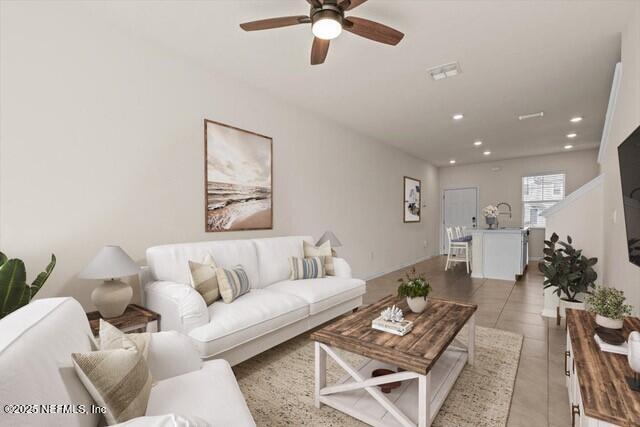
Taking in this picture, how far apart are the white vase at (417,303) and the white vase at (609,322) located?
937mm

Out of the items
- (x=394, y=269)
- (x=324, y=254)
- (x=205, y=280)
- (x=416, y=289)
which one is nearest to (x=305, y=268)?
(x=324, y=254)

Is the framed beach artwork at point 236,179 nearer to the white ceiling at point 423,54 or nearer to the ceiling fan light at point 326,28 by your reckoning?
the white ceiling at point 423,54

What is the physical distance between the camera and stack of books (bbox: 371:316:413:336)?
6.03 ft

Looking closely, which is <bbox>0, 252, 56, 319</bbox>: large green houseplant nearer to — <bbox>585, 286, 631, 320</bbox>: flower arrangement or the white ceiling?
the white ceiling

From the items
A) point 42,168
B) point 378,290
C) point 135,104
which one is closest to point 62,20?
point 135,104

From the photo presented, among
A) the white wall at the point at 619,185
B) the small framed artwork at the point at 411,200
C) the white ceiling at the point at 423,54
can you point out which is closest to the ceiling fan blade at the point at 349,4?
the white ceiling at the point at 423,54

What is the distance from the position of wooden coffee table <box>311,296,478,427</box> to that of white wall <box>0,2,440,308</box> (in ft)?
6.04

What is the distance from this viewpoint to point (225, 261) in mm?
2783

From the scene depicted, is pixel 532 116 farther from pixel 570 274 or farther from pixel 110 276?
pixel 110 276

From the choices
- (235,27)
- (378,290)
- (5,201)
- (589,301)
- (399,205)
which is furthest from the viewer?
(399,205)

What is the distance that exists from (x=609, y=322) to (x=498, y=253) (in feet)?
14.5

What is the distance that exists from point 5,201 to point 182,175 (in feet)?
3.95

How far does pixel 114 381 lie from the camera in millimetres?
981

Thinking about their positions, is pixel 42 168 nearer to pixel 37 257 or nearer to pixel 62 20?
pixel 37 257
